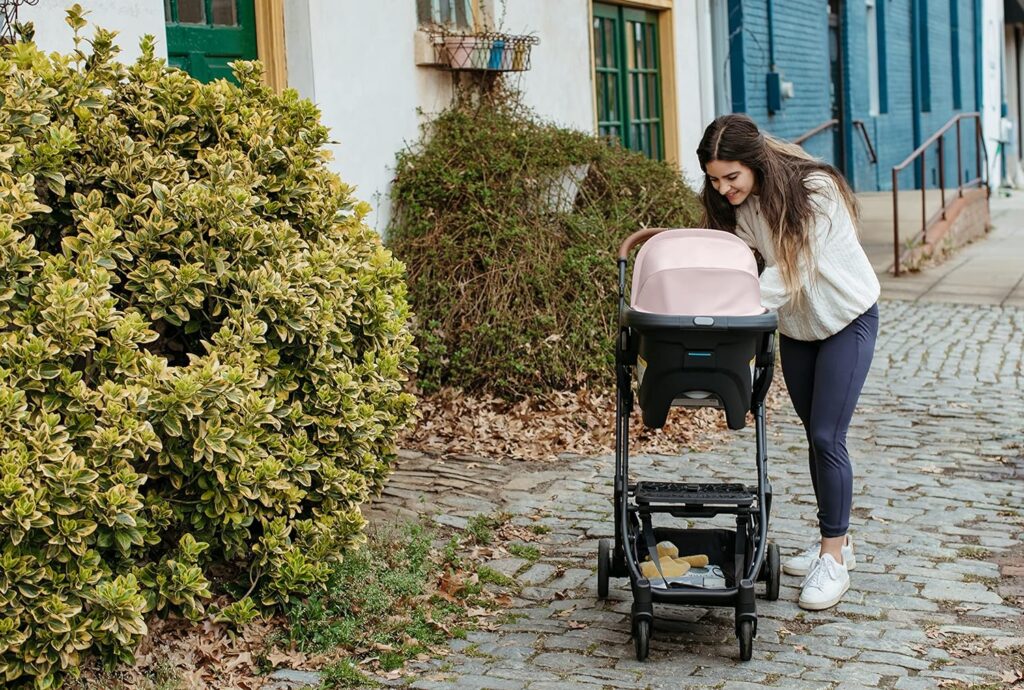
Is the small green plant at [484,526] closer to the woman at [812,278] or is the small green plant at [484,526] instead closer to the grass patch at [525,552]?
the grass patch at [525,552]

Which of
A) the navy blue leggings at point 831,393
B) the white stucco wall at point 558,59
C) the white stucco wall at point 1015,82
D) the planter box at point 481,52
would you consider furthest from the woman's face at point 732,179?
the white stucco wall at point 1015,82

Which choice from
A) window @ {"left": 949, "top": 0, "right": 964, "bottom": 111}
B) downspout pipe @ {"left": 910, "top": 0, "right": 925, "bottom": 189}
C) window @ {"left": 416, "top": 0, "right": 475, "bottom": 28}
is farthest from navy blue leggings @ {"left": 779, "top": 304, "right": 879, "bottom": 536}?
window @ {"left": 949, "top": 0, "right": 964, "bottom": 111}

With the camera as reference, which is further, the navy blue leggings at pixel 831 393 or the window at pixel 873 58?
the window at pixel 873 58

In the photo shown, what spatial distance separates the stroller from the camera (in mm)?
4484

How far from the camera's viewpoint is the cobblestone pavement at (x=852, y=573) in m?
4.58

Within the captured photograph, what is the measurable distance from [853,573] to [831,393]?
970mm

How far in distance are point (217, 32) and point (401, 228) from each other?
173 cm

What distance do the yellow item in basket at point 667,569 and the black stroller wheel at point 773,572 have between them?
1.47ft

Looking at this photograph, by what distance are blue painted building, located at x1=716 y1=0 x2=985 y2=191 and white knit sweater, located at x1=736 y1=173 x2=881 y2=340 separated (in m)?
10.3

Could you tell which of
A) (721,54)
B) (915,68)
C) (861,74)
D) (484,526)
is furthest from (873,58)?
(484,526)

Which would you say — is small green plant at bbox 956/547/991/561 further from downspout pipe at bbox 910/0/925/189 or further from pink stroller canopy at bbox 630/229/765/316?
downspout pipe at bbox 910/0/925/189

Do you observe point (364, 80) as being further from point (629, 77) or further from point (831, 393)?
point (629, 77)

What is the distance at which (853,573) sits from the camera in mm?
5559

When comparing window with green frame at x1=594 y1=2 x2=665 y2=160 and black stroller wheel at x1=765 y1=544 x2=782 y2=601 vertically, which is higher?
window with green frame at x1=594 y1=2 x2=665 y2=160
